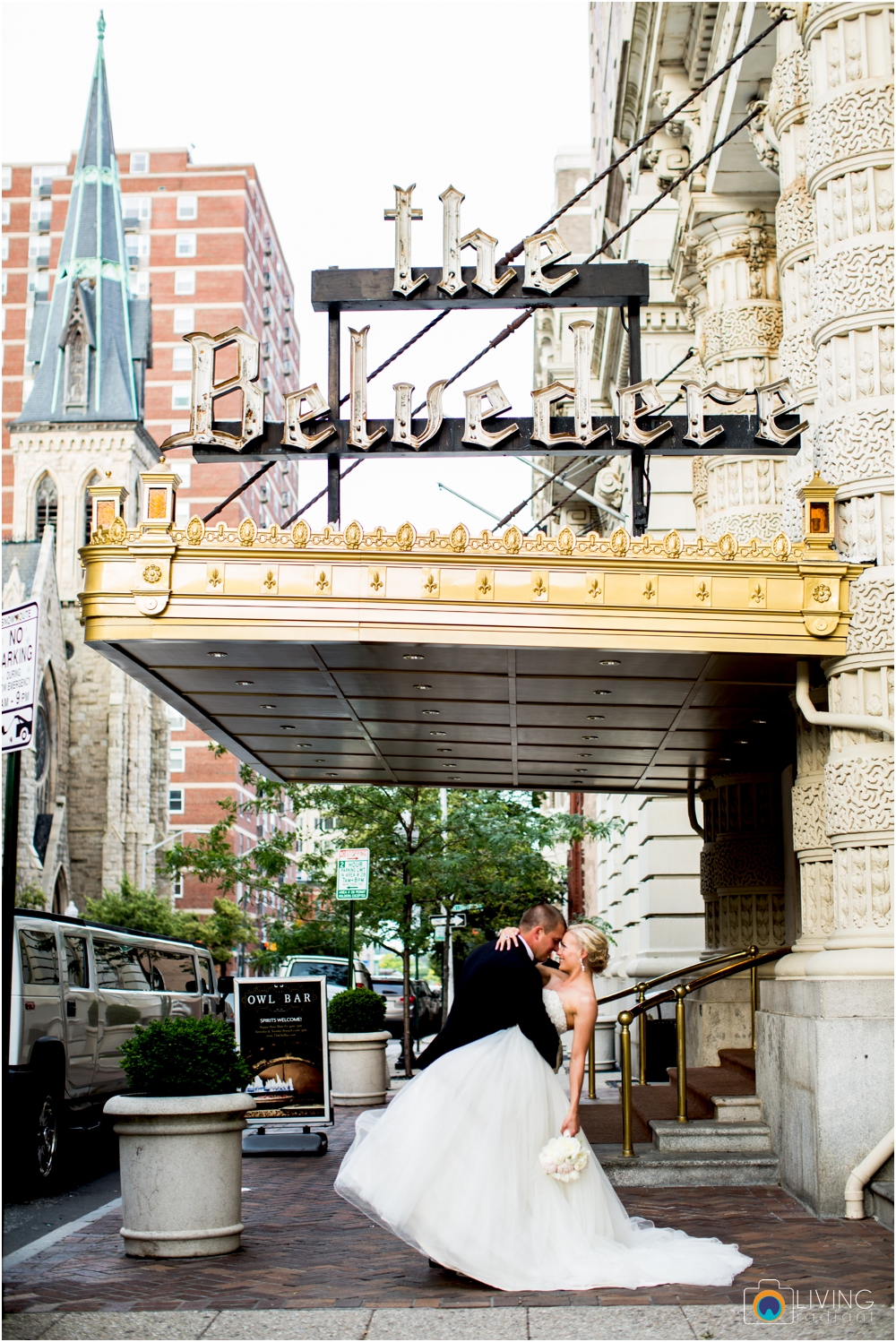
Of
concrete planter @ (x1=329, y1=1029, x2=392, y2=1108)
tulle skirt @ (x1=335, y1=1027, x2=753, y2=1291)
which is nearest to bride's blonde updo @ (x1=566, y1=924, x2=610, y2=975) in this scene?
tulle skirt @ (x1=335, y1=1027, x2=753, y2=1291)

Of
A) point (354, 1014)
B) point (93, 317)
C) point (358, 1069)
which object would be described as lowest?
point (358, 1069)

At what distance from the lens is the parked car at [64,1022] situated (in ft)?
41.0

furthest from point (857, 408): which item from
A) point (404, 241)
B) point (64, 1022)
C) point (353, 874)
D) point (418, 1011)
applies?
point (418, 1011)

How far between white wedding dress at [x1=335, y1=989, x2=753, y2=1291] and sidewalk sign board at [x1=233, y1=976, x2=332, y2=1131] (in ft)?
22.8

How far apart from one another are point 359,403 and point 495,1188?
6.97m

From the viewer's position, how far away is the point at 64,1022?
13.5m

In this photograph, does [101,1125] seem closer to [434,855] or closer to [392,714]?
[392,714]

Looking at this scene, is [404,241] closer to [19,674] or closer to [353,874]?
[19,674]

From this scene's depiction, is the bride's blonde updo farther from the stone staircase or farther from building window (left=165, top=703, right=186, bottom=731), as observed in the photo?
building window (left=165, top=703, right=186, bottom=731)

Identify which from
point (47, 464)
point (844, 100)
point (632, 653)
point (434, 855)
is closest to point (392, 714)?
point (632, 653)

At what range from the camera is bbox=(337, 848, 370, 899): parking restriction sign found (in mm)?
20344

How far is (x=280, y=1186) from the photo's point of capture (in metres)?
11.5

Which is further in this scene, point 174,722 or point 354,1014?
point 174,722

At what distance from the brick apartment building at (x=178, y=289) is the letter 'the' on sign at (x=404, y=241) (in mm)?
75736
